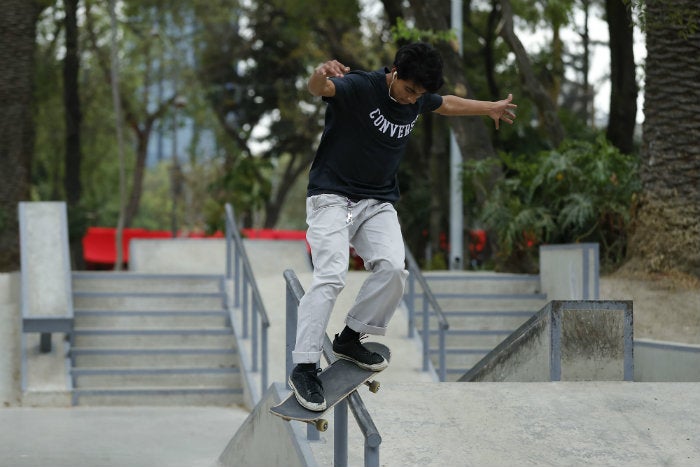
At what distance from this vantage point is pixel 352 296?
43.0ft

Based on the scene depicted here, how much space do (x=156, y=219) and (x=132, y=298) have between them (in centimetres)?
5845

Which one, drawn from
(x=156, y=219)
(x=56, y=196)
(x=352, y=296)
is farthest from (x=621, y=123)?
(x=156, y=219)

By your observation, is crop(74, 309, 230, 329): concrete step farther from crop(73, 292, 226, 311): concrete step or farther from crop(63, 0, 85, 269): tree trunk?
crop(63, 0, 85, 269): tree trunk

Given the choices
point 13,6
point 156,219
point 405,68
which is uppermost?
point 13,6

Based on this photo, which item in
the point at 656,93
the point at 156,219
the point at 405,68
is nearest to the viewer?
Answer: the point at 405,68

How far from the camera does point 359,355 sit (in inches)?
209

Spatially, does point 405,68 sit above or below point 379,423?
above

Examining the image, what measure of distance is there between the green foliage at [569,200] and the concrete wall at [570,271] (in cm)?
33

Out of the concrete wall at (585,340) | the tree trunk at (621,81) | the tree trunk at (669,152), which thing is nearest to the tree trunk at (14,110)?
the tree trunk at (621,81)

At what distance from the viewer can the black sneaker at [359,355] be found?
528 cm

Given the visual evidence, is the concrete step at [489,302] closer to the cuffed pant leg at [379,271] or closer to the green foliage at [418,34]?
the green foliage at [418,34]

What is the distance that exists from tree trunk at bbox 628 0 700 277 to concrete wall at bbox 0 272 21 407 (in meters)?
6.53

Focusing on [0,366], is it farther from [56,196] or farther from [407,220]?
[56,196]

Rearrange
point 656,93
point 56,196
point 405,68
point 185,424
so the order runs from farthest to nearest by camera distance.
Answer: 1. point 56,196
2. point 656,93
3. point 185,424
4. point 405,68
